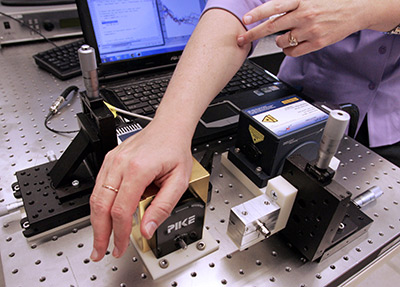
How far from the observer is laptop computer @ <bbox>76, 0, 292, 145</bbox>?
2.79 feet

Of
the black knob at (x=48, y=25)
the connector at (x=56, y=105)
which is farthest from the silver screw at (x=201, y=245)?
the black knob at (x=48, y=25)

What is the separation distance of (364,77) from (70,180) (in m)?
0.86

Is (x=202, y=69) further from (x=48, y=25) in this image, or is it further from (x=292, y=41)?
(x=48, y=25)

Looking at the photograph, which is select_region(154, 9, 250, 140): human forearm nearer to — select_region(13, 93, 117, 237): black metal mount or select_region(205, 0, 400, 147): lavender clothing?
select_region(13, 93, 117, 237): black metal mount

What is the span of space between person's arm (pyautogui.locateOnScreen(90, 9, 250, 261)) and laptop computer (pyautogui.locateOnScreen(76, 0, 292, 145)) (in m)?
0.16

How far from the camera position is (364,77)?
38.0 inches

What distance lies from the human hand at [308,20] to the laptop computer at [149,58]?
0.78 feet

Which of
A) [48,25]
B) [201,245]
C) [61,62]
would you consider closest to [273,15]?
[201,245]

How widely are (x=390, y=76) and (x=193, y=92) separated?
2.17ft

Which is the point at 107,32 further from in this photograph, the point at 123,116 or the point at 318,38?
the point at 318,38

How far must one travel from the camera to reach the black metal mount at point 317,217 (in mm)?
473

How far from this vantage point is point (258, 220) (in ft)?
1.68

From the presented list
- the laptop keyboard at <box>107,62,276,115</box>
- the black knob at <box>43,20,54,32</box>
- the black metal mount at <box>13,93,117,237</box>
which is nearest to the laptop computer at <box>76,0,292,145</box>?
the laptop keyboard at <box>107,62,276,115</box>

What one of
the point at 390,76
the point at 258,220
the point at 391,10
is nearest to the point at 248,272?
the point at 258,220
